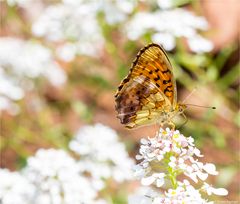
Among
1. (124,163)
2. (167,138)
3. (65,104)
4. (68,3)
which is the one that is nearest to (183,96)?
(65,104)

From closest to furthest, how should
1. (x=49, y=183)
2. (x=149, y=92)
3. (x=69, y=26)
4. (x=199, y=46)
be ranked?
(x=149, y=92) < (x=49, y=183) < (x=199, y=46) < (x=69, y=26)

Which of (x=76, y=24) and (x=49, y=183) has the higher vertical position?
(x=76, y=24)

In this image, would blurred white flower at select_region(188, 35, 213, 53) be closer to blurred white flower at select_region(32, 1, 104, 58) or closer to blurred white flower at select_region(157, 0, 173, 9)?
blurred white flower at select_region(157, 0, 173, 9)

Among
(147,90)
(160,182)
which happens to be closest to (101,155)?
(147,90)

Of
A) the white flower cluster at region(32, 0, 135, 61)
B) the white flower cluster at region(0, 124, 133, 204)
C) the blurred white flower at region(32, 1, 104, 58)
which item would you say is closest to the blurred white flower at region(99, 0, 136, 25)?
the white flower cluster at region(32, 0, 135, 61)

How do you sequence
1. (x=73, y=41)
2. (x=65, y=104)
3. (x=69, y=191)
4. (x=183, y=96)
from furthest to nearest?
(x=183, y=96), (x=65, y=104), (x=73, y=41), (x=69, y=191)

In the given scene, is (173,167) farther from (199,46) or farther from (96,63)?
(96,63)

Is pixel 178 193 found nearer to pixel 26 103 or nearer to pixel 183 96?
pixel 26 103
